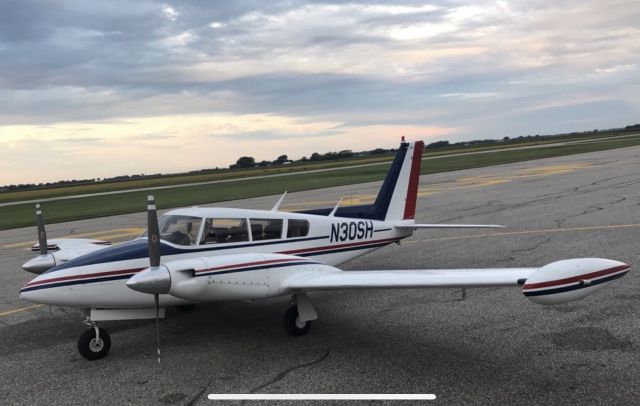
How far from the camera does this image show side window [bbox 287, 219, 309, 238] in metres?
10.5

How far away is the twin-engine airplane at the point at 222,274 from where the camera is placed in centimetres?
679

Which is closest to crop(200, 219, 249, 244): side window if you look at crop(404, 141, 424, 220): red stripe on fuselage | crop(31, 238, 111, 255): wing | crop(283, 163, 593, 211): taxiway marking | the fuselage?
the fuselage

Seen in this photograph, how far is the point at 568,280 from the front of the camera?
21.2ft

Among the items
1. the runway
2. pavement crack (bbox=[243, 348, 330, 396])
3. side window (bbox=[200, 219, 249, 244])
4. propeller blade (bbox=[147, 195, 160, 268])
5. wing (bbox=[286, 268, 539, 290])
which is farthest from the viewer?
side window (bbox=[200, 219, 249, 244])

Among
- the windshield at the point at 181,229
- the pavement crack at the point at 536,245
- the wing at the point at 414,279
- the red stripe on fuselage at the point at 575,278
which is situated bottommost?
the pavement crack at the point at 536,245

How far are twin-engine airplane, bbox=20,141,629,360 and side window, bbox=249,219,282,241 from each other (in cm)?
2

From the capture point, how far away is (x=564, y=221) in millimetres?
18688

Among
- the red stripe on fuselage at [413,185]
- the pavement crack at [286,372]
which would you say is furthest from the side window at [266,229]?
the red stripe on fuselage at [413,185]

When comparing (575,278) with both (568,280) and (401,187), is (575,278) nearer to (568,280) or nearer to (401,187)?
(568,280)

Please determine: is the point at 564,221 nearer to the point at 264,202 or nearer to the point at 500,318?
the point at 500,318

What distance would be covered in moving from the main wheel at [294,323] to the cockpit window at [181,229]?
212cm

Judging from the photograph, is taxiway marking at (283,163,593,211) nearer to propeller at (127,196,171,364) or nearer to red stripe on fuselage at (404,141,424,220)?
red stripe on fuselage at (404,141,424,220)

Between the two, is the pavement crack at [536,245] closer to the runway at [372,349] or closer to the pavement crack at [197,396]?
the runway at [372,349]

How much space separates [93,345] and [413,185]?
29.0ft
